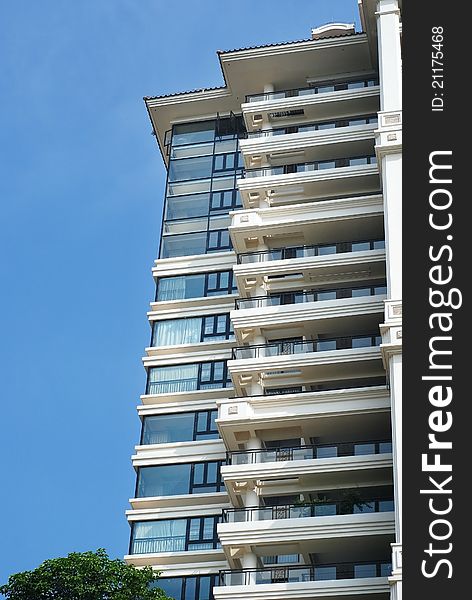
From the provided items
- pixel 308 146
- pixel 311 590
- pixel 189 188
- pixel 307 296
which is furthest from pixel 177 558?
pixel 308 146

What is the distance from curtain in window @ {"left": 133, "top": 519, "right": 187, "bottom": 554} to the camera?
36.4 meters

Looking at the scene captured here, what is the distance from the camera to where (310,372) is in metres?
36.7

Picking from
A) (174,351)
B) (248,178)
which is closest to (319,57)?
(248,178)

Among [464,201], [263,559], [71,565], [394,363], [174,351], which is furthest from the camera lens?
[174,351]

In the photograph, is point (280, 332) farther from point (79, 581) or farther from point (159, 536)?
point (79, 581)

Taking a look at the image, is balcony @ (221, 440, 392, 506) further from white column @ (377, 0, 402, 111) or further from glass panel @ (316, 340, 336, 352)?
white column @ (377, 0, 402, 111)

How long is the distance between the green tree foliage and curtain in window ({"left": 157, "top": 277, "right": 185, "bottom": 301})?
16.2 m

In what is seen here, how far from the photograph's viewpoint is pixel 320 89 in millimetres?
45438

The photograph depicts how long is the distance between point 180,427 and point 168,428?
467mm

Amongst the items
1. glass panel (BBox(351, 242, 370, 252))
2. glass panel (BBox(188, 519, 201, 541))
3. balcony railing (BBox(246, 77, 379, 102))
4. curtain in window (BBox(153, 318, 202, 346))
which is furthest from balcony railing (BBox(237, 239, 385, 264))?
glass panel (BBox(188, 519, 201, 541))

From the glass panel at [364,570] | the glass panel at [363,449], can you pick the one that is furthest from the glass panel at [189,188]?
the glass panel at [364,570]

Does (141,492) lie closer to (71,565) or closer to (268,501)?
(268,501)

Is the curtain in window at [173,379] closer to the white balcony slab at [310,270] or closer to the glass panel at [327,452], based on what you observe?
the white balcony slab at [310,270]

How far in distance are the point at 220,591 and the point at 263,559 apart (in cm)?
261
